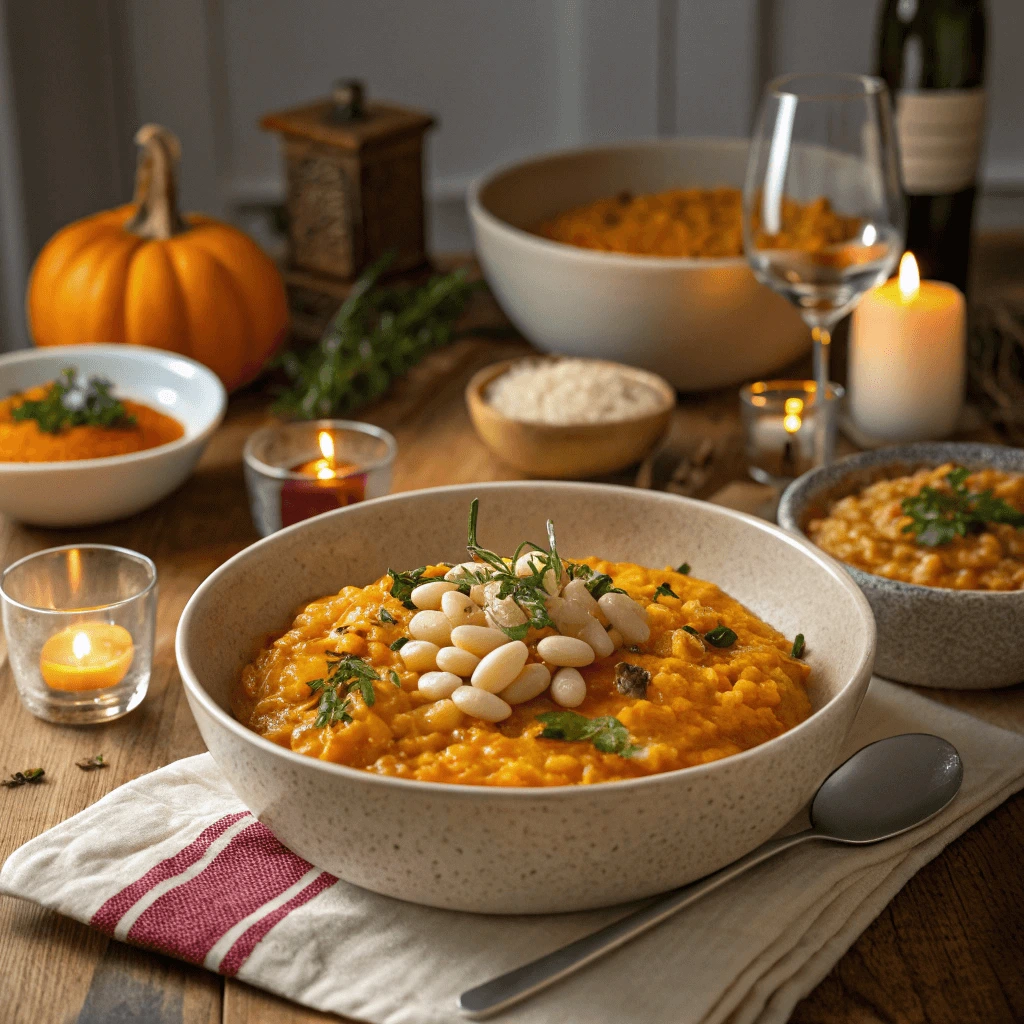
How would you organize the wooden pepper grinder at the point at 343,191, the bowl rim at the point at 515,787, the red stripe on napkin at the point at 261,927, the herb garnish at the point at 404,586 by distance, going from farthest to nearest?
the wooden pepper grinder at the point at 343,191 → the herb garnish at the point at 404,586 → the red stripe on napkin at the point at 261,927 → the bowl rim at the point at 515,787

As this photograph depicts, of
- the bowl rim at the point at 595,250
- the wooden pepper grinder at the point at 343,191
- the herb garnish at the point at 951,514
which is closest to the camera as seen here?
the herb garnish at the point at 951,514

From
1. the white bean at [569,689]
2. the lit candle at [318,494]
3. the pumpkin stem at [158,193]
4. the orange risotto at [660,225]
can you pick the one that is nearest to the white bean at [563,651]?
the white bean at [569,689]

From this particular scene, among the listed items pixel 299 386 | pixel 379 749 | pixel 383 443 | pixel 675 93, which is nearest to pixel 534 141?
pixel 675 93

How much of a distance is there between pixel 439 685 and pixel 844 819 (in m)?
0.41

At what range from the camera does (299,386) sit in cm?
233

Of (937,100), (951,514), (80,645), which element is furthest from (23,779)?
(937,100)

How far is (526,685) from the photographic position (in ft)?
3.85

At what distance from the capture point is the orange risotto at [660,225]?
2.37m

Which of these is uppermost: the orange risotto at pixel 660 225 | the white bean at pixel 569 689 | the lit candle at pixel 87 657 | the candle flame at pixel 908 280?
the orange risotto at pixel 660 225

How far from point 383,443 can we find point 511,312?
2.08 ft

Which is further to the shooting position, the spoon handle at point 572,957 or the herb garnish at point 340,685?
the herb garnish at point 340,685

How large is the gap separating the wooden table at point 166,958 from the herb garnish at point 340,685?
0.24 m

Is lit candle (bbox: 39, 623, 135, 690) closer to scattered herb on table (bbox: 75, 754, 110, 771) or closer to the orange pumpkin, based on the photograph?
scattered herb on table (bbox: 75, 754, 110, 771)

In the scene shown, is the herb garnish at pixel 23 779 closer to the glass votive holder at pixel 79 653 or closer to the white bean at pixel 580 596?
the glass votive holder at pixel 79 653
